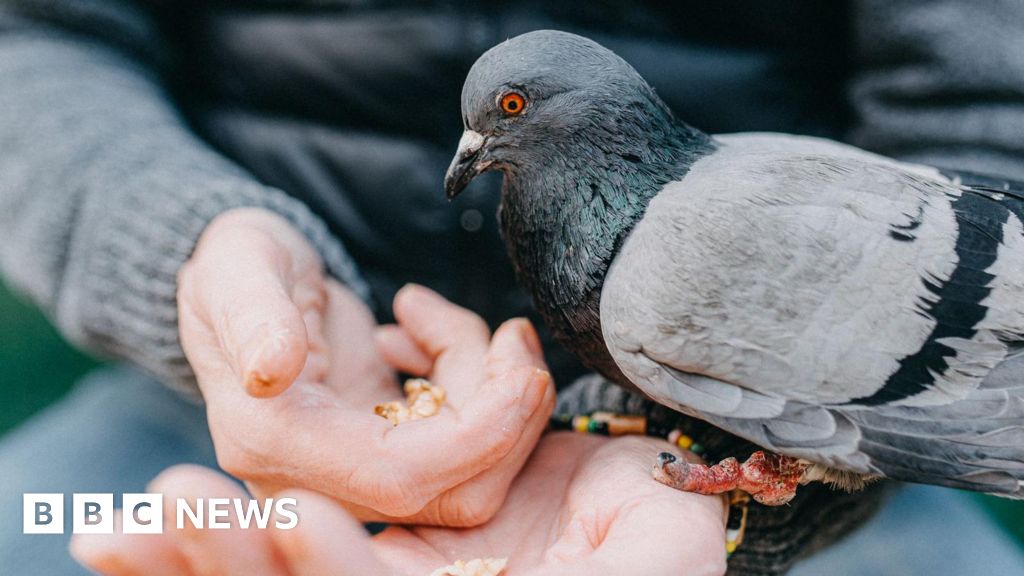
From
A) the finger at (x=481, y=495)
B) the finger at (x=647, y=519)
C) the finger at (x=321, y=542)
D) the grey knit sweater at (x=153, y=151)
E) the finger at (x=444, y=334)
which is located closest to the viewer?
the finger at (x=321, y=542)

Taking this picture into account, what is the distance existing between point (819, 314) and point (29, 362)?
304 cm

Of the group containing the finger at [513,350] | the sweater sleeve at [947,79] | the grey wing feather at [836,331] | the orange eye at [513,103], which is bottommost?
the finger at [513,350]

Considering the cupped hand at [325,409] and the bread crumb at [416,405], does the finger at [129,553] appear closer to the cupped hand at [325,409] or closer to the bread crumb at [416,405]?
the cupped hand at [325,409]

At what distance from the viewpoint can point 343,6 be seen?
1.88m

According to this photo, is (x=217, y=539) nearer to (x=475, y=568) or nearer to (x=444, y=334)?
(x=475, y=568)

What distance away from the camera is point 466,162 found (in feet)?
4.70

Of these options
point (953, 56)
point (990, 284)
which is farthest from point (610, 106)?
point (953, 56)

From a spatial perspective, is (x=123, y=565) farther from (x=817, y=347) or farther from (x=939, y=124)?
(x=939, y=124)

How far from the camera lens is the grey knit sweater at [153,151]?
1.72 meters

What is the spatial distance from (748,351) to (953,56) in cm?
106

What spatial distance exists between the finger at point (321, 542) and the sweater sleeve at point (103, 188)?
898 mm

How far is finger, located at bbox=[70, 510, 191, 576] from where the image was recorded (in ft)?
3.05

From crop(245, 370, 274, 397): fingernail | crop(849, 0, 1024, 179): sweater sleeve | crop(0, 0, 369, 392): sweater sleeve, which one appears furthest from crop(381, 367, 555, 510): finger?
crop(849, 0, 1024, 179): sweater sleeve

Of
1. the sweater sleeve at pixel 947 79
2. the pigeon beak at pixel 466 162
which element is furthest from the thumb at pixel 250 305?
the sweater sleeve at pixel 947 79
